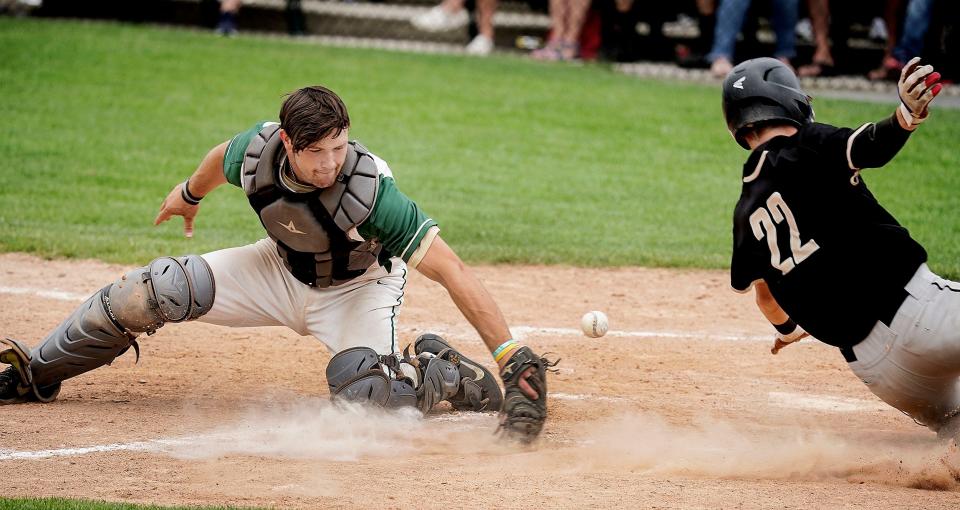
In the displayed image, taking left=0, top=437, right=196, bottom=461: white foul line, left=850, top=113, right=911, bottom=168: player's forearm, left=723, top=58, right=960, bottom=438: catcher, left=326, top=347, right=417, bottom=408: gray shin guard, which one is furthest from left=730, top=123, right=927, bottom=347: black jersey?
left=0, top=437, right=196, bottom=461: white foul line

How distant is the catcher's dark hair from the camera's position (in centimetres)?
481

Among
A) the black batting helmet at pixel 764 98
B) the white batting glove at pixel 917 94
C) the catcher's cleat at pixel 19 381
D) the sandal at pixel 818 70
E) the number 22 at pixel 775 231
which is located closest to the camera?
the white batting glove at pixel 917 94

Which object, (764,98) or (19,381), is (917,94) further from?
(19,381)

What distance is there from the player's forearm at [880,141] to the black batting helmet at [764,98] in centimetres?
49

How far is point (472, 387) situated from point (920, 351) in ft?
6.96

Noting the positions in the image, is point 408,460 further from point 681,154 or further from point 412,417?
point 681,154

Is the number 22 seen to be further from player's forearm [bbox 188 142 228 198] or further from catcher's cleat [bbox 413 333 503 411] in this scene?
player's forearm [bbox 188 142 228 198]

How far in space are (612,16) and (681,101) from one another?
7.98 feet

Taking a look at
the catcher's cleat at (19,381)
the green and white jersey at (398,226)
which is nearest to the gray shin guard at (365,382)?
the green and white jersey at (398,226)

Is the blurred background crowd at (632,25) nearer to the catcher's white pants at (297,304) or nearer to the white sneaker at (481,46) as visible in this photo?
the white sneaker at (481,46)

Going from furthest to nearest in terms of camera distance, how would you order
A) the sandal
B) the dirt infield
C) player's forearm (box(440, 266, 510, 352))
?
the sandal, player's forearm (box(440, 266, 510, 352)), the dirt infield

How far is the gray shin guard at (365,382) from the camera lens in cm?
533

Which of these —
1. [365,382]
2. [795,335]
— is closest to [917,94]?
[795,335]

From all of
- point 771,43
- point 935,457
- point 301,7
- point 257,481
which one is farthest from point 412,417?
point 301,7
